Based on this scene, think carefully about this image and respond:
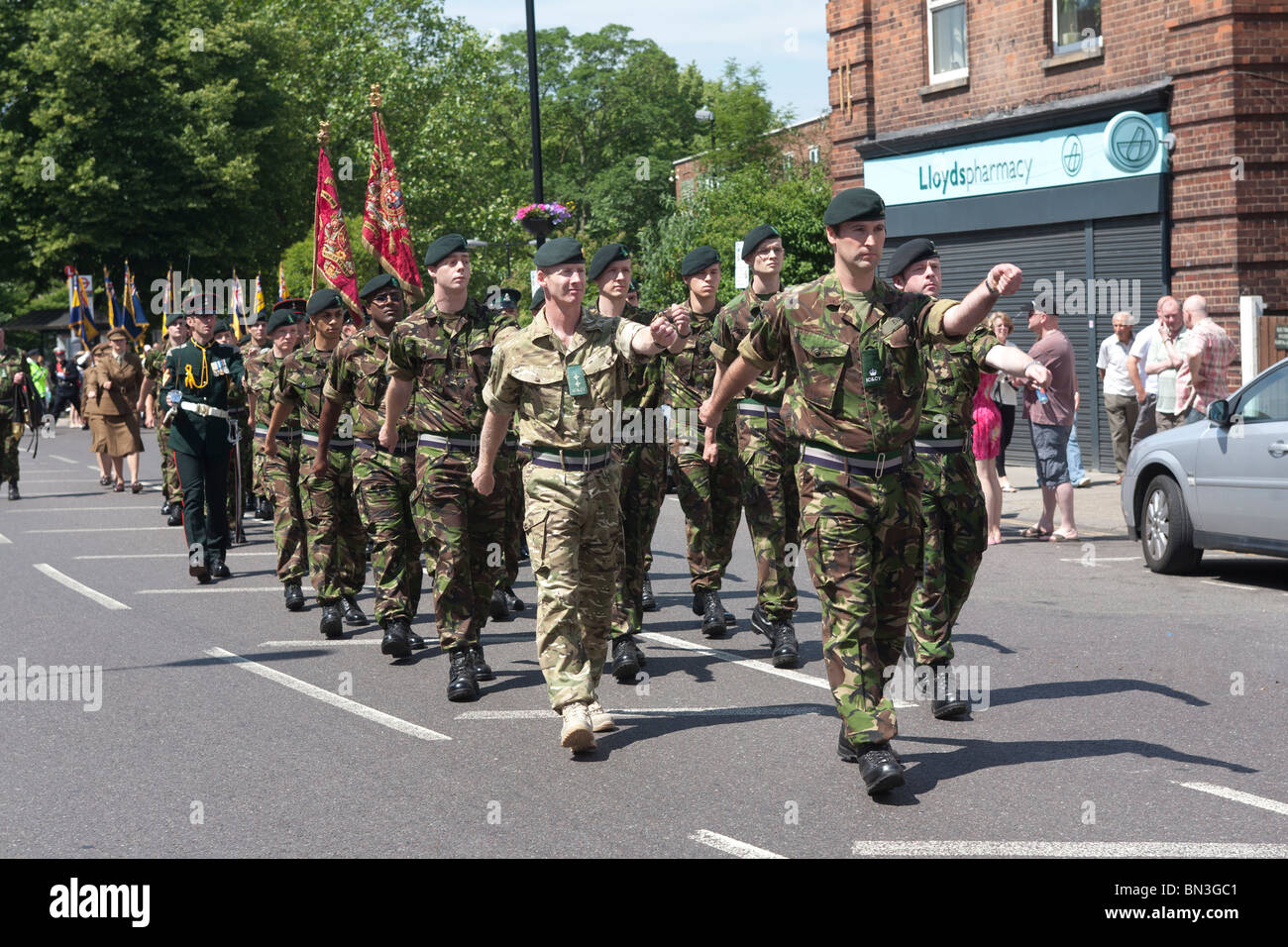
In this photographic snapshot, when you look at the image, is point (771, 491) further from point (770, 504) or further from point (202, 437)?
point (202, 437)

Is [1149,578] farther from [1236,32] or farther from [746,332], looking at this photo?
[1236,32]

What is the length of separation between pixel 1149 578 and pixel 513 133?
67.4 metres

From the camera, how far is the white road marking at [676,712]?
23.7 ft

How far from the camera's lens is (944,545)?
23.6ft

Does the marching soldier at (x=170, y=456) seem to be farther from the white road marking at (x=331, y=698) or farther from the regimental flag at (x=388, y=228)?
the white road marking at (x=331, y=698)

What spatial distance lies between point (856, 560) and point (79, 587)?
25.9ft

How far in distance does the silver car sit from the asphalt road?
1.63 feet

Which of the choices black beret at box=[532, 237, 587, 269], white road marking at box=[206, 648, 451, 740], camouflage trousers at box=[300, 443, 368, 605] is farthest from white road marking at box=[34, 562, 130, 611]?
black beret at box=[532, 237, 587, 269]

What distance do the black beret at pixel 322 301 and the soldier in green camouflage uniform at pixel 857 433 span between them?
16.3 ft

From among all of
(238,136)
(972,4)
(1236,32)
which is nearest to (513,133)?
(238,136)

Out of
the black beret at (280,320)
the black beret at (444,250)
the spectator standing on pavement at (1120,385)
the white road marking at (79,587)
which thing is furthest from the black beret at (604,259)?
the spectator standing on pavement at (1120,385)

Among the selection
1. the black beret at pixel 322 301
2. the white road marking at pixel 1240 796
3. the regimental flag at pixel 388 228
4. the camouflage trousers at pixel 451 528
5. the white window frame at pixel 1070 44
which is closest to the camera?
the white road marking at pixel 1240 796

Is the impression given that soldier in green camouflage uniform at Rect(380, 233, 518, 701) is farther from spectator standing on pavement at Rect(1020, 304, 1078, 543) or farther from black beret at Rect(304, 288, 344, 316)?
spectator standing on pavement at Rect(1020, 304, 1078, 543)

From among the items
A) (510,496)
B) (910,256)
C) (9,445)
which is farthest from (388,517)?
(9,445)
